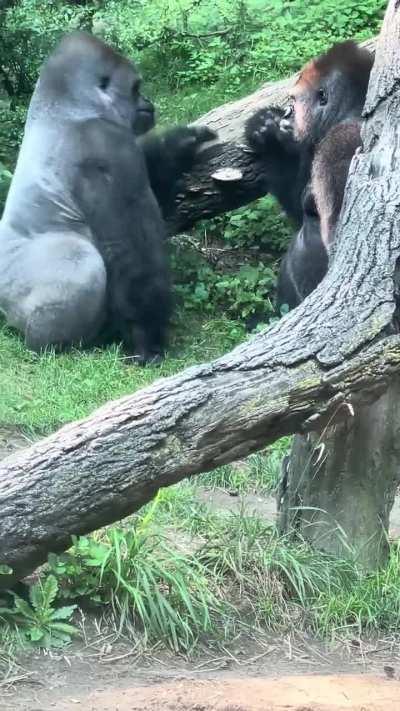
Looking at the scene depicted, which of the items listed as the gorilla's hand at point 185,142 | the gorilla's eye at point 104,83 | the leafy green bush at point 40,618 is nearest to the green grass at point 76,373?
the gorilla's hand at point 185,142

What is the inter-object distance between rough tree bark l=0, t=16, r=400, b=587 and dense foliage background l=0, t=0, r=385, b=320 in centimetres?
323

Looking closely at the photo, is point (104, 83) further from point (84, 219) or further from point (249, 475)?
point (249, 475)

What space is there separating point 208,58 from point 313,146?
3.63 metres

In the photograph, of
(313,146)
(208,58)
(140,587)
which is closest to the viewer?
(140,587)

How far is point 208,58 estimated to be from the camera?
8.98 metres

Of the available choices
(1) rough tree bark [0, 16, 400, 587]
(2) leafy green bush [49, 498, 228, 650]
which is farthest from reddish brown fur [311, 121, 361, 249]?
(2) leafy green bush [49, 498, 228, 650]

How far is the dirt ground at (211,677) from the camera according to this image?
2.99 meters

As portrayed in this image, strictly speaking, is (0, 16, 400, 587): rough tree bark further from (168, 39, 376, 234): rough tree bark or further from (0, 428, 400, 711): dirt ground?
(168, 39, 376, 234): rough tree bark

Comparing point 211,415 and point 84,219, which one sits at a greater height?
point 84,219

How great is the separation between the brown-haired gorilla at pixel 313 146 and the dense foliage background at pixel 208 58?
693 mm

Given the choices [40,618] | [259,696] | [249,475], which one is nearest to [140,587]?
[40,618]

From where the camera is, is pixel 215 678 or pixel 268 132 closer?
pixel 215 678

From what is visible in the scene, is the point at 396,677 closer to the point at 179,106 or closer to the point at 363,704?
the point at 363,704

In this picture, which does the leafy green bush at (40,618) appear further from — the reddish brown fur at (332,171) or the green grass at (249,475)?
the reddish brown fur at (332,171)
